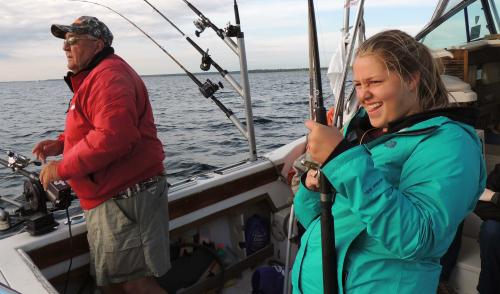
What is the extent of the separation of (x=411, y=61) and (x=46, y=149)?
208 cm

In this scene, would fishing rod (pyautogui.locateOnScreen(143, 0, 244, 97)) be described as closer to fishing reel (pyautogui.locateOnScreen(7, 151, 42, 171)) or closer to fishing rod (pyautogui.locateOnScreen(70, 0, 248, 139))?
fishing rod (pyautogui.locateOnScreen(70, 0, 248, 139))

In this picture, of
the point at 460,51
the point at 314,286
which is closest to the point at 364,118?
the point at 314,286

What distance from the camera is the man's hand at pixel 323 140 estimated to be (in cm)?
101

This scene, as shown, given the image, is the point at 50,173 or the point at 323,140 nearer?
the point at 323,140

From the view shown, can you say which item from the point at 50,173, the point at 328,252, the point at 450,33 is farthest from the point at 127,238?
the point at 450,33

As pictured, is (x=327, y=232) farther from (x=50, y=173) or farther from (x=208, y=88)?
(x=208, y=88)

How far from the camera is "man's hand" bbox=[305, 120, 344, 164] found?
1012mm

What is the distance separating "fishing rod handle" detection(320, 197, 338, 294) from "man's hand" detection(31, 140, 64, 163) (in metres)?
1.87

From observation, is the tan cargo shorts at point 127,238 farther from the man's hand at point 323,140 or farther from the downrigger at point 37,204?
the man's hand at point 323,140

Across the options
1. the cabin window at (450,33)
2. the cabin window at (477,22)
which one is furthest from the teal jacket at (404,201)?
the cabin window at (477,22)

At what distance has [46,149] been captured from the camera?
2.45m

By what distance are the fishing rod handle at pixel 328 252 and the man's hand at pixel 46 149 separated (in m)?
1.87

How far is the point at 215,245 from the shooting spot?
2.98 metres

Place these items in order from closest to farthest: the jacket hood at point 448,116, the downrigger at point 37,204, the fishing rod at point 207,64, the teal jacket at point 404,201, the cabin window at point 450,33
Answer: the teal jacket at point 404,201 → the jacket hood at point 448,116 → the downrigger at point 37,204 → the fishing rod at point 207,64 → the cabin window at point 450,33
